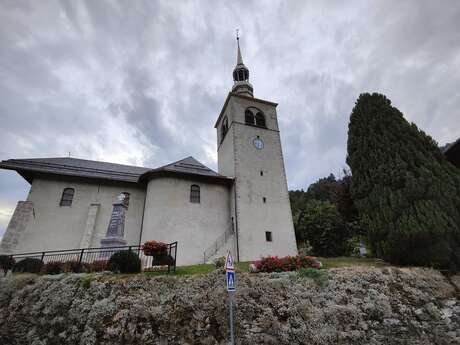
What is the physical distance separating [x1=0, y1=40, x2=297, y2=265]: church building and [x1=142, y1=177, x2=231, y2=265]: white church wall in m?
0.06

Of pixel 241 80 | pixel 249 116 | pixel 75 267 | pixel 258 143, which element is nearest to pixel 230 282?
pixel 75 267

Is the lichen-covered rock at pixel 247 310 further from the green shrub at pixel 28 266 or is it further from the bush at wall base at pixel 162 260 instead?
the bush at wall base at pixel 162 260

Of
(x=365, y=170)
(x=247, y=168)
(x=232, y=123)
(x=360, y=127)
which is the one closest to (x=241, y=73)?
(x=232, y=123)

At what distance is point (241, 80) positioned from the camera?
25.4 metres

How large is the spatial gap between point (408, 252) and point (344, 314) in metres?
4.02

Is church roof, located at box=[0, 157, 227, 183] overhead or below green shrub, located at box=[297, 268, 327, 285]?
overhead

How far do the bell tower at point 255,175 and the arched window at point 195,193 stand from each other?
2.56m

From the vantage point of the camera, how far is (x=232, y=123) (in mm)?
19312

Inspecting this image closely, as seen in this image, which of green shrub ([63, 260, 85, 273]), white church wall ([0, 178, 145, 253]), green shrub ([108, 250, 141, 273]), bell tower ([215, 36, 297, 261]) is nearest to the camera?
green shrub ([108, 250, 141, 273])

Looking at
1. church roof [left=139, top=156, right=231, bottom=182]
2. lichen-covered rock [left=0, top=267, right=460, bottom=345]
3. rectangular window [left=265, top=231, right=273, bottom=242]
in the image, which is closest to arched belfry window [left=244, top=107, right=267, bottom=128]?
church roof [left=139, top=156, right=231, bottom=182]

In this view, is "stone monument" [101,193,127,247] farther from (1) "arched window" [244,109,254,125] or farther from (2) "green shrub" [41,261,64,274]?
(1) "arched window" [244,109,254,125]

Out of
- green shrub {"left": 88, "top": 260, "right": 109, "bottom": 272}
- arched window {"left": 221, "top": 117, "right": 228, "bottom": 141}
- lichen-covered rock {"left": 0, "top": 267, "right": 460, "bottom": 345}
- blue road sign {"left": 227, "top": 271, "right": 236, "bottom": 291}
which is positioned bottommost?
lichen-covered rock {"left": 0, "top": 267, "right": 460, "bottom": 345}

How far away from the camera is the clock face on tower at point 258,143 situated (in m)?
19.1

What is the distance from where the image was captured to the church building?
1464 cm
